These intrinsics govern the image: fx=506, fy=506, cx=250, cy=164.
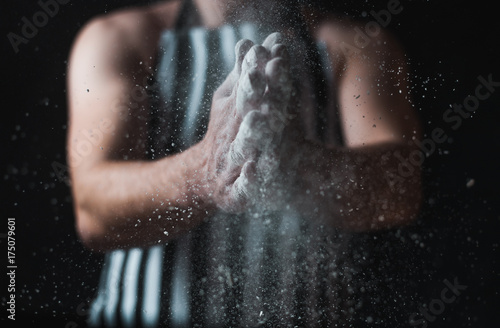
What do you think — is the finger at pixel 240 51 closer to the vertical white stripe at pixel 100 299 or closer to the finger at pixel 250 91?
the finger at pixel 250 91

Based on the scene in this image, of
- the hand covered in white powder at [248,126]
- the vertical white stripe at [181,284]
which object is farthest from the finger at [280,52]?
the vertical white stripe at [181,284]

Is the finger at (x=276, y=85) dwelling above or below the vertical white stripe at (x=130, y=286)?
above

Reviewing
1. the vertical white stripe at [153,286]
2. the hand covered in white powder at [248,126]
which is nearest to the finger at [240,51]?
the hand covered in white powder at [248,126]

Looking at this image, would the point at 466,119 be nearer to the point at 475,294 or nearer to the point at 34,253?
the point at 475,294

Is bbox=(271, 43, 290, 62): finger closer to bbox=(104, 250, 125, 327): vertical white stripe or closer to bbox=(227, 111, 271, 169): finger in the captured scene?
bbox=(227, 111, 271, 169): finger

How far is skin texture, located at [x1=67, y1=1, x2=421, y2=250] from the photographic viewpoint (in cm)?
23

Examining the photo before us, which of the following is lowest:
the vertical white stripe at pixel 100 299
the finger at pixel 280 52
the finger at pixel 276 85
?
the vertical white stripe at pixel 100 299

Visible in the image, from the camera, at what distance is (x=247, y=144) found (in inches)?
8.8

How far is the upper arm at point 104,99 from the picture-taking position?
0.90ft

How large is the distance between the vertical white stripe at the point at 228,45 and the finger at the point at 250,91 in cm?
3

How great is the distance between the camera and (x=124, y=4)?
313mm

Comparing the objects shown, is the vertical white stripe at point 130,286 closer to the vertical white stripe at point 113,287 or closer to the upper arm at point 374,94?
the vertical white stripe at point 113,287

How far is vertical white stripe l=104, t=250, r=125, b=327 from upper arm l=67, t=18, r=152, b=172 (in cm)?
6

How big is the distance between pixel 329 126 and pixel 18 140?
217mm
